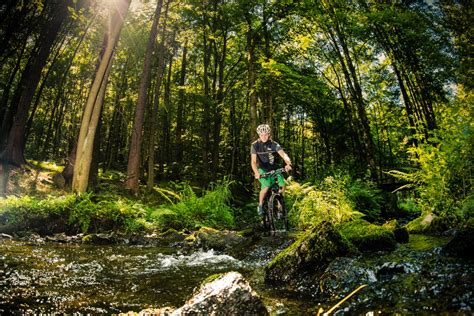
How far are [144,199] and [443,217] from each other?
11801 millimetres

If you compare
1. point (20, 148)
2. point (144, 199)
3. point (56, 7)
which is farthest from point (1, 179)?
point (56, 7)

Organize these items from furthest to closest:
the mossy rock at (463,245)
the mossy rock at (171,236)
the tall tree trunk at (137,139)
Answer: the tall tree trunk at (137,139), the mossy rock at (171,236), the mossy rock at (463,245)

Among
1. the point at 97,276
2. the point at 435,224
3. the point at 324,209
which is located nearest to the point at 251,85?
the point at 324,209

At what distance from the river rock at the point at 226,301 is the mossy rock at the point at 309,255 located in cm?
139

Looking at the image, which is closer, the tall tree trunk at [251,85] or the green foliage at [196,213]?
the green foliage at [196,213]

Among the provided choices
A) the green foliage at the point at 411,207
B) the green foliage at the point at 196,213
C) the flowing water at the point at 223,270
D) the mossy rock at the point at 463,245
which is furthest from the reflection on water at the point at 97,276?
the green foliage at the point at 411,207

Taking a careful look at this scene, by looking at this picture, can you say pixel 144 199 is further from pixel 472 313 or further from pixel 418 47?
pixel 418 47

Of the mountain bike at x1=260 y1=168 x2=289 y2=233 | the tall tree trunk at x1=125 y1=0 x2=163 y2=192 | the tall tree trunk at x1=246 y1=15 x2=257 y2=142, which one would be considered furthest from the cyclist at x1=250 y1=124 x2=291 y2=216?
the tall tree trunk at x1=125 y1=0 x2=163 y2=192

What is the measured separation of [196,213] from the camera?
37.6ft

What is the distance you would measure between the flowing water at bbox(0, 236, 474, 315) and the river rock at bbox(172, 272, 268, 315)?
0.45 m

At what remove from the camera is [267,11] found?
15.3 metres

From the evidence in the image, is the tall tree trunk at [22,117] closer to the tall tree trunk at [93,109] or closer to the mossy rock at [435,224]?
the tall tree trunk at [93,109]

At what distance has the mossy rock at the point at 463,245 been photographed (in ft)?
12.7

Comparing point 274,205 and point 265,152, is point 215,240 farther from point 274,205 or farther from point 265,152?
point 265,152
